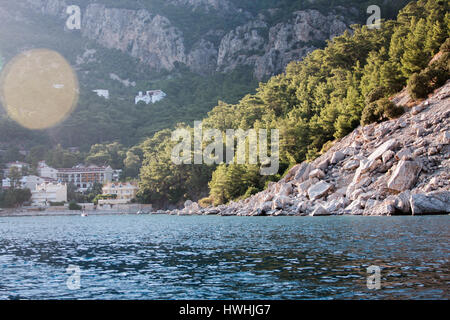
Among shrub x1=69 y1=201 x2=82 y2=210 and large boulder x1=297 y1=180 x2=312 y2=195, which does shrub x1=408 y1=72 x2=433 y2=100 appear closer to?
large boulder x1=297 y1=180 x2=312 y2=195

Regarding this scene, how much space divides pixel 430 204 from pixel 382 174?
7.50 meters

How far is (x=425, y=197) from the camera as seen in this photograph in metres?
31.0

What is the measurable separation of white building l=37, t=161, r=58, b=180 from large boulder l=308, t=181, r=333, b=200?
91.5 metres

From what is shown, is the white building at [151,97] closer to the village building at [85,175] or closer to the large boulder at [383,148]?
the village building at [85,175]

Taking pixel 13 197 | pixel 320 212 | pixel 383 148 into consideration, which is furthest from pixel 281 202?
pixel 13 197

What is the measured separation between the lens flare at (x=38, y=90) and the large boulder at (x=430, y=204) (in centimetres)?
12136

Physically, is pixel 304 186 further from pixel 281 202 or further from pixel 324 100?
pixel 324 100

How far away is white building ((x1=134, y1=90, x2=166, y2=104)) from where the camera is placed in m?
158

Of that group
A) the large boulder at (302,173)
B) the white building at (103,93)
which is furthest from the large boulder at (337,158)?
the white building at (103,93)

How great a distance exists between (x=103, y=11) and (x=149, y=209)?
139 m

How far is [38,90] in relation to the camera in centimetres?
14988

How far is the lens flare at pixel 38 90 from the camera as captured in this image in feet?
444
